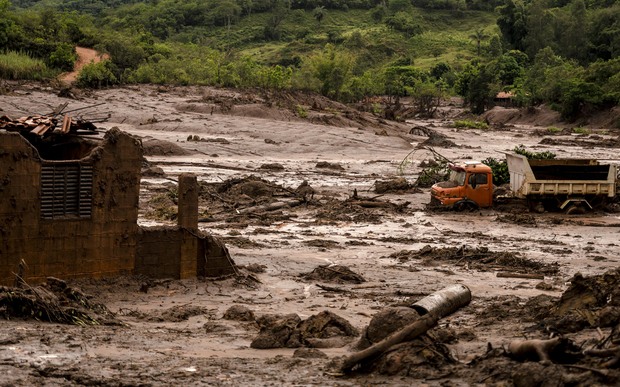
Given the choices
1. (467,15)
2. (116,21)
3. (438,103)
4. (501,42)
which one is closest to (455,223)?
(438,103)

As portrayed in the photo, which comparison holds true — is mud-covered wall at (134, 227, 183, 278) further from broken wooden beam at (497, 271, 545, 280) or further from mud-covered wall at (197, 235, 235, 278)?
broken wooden beam at (497, 271, 545, 280)

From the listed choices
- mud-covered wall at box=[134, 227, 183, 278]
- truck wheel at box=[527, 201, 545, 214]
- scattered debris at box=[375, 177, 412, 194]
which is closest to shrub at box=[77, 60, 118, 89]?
scattered debris at box=[375, 177, 412, 194]

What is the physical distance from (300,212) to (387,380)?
1961 cm

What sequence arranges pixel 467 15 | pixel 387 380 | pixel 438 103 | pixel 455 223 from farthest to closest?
pixel 467 15
pixel 438 103
pixel 455 223
pixel 387 380

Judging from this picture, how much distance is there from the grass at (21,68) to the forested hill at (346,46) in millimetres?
94

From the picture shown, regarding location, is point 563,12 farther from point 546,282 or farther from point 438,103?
point 546,282

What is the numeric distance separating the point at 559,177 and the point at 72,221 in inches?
775

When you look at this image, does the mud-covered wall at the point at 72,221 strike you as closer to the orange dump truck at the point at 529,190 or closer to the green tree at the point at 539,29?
the orange dump truck at the point at 529,190

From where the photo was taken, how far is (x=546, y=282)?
68.7ft

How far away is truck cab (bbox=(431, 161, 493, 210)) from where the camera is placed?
31.6 meters

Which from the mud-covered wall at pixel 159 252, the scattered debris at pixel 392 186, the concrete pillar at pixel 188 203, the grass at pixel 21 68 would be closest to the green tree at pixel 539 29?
the grass at pixel 21 68

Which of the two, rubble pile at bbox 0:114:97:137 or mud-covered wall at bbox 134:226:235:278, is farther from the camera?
mud-covered wall at bbox 134:226:235:278

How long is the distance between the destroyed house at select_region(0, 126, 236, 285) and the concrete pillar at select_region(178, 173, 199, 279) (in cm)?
2

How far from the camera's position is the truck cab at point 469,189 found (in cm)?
3159
